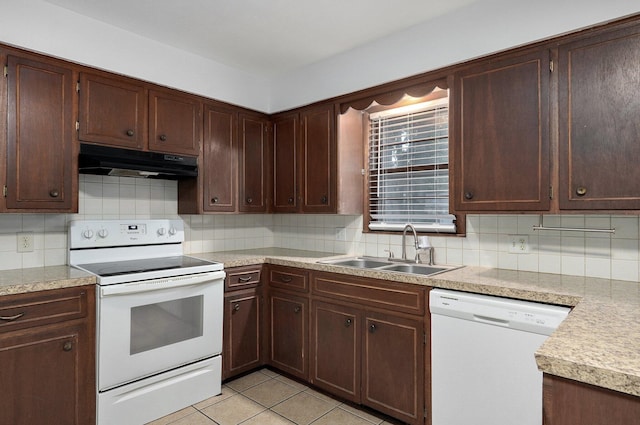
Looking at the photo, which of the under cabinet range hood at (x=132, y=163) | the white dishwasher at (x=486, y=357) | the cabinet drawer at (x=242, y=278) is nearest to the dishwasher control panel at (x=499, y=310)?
the white dishwasher at (x=486, y=357)

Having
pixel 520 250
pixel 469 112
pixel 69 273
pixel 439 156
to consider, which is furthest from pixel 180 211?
pixel 520 250

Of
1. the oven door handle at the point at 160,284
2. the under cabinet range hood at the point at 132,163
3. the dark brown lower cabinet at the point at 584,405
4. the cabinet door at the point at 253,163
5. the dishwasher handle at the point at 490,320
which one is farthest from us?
the cabinet door at the point at 253,163

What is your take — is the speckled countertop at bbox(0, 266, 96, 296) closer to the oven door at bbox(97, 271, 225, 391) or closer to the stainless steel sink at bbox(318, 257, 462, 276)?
the oven door at bbox(97, 271, 225, 391)

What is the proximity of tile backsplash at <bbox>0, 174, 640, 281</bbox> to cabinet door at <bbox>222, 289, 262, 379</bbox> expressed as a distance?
71cm

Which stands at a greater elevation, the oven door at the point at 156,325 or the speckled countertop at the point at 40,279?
the speckled countertop at the point at 40,279

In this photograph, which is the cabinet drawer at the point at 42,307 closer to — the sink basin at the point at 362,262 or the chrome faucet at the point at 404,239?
the sink basin at the point at 362,262

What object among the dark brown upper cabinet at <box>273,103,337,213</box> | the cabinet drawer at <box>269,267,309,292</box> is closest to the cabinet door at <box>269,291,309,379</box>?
the cabinet drawer at <box>269,267,309,292</box>

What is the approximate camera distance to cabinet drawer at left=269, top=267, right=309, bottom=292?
8.94ft

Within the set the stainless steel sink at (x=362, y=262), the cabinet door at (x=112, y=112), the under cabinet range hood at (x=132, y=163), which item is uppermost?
the cabinet door at (x=112, y=112)

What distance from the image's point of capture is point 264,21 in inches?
95.4

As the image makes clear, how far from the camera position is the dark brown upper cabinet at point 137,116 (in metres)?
2.39

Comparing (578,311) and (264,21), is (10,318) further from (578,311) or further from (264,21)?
(578,311)

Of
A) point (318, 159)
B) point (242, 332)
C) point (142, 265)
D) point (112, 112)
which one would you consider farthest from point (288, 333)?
point (112, 112)

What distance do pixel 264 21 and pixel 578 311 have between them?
2291 millimetres
